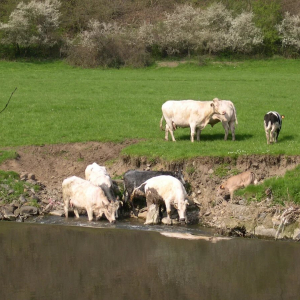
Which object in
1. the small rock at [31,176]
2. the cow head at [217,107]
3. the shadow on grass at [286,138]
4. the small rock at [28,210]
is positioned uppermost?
the cow head at [217,107]

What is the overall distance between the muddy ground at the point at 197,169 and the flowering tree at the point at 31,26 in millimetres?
36178

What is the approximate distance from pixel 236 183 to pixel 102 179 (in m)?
4.57

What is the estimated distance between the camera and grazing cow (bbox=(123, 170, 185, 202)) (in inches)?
799

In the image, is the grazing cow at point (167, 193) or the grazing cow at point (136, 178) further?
the grazing cow at point (136, 178)

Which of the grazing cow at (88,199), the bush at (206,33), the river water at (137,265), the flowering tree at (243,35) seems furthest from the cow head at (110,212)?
the flowering tree at (243,35)

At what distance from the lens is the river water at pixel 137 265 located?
1336 cm

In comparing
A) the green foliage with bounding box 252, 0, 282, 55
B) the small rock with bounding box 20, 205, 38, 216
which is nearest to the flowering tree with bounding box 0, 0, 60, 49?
the green foliage with bounding box 252, 0, 282, 55

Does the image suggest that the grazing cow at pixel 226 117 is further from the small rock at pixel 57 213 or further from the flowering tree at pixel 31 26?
the flowering tree at pixel 31 26

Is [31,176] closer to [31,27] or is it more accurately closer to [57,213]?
[57,213]

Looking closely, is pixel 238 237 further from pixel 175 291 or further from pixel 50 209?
pixel 50 209

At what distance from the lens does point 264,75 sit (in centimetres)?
4994

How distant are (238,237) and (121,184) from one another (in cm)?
541

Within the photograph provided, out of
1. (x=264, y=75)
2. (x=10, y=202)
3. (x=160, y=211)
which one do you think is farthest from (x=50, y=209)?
(x=264, y=75)

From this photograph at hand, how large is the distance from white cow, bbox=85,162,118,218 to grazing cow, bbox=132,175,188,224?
4.64 feet
